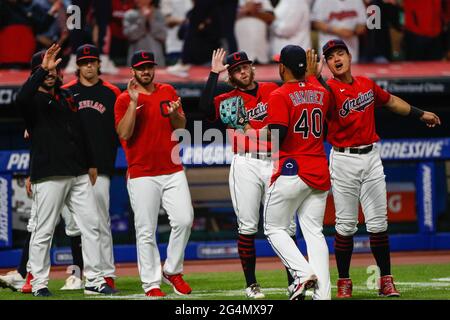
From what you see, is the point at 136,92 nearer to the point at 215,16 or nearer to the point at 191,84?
the point at 191,84

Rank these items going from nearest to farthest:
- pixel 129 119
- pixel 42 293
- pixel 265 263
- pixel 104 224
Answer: pixel 129 119, pixel 42 293, pixel 104 224, pixel 265 263

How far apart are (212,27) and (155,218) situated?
5.25 meters

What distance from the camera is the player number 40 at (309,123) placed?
711 centimetres

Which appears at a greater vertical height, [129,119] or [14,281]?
[129,119]

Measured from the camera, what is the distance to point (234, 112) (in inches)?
320

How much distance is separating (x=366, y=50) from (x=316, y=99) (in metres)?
6.44

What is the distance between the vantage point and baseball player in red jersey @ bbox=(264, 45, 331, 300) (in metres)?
7.03

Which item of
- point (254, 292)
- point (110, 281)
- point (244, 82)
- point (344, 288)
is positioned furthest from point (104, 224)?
point (344, 288)

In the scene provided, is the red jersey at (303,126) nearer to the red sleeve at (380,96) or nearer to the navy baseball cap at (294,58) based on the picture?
the navy baseball cap at (294,58)

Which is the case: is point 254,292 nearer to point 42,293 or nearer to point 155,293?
point 155,293

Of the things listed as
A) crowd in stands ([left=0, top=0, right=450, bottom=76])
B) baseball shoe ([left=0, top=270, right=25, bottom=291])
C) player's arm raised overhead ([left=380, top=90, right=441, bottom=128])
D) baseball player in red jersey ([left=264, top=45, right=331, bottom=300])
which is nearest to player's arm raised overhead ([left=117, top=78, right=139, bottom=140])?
baseball player in red jersey ([left=264, top=45, right=331, bottom=300])

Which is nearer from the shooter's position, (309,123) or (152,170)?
(309,123)

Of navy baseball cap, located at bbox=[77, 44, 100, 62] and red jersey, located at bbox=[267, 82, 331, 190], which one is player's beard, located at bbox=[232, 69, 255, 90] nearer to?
red jersey, located at bbox=[267, 82, 331, 190]
